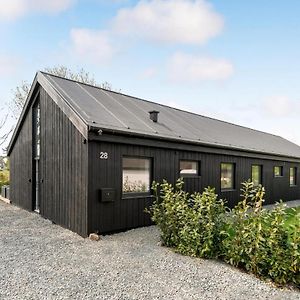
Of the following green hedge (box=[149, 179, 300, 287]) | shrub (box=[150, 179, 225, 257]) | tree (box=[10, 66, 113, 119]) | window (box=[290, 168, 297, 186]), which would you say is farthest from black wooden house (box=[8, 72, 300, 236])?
tree (box=[10, 66, 113, 119])

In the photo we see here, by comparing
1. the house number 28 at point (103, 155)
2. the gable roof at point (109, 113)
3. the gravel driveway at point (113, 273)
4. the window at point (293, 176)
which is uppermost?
the gable roof at point (109, 113)

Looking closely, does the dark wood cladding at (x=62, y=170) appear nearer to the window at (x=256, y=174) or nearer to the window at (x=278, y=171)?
the window at (x=256, y=174)

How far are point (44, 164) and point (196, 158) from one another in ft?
16.3

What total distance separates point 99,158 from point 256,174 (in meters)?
9.27

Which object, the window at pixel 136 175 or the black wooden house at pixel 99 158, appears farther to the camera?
the window at pixel 136 175

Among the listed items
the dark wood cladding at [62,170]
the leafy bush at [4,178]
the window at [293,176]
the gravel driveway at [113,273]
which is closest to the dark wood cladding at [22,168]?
the dark wood cladding at [62,170]

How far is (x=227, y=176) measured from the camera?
11406 mm

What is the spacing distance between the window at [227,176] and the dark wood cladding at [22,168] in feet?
23.8

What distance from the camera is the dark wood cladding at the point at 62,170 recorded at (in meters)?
6.69

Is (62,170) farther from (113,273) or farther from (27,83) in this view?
(27,83)

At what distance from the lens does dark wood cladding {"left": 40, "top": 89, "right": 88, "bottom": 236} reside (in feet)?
21.9

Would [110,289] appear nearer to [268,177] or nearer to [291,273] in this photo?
[291,273]

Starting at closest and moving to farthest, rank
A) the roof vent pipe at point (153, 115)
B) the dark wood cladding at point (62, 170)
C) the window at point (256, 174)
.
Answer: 1. the dark wood cladding at point (62, 170)
2. the roof vent pipe at point (153, 115)
3. the window at point (256, 174)

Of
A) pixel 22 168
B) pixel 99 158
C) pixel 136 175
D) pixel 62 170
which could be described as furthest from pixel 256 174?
pixel 22 168
